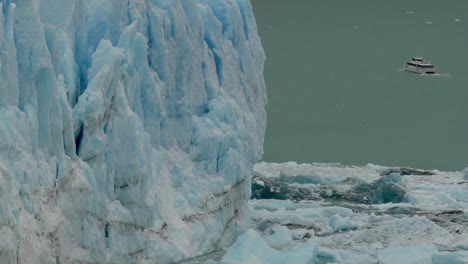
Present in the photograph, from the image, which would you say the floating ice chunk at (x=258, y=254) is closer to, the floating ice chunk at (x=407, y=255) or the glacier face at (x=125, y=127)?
the glacier face at (x=125, y=127)

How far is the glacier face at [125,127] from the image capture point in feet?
33.4

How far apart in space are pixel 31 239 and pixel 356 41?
2023 centimetres

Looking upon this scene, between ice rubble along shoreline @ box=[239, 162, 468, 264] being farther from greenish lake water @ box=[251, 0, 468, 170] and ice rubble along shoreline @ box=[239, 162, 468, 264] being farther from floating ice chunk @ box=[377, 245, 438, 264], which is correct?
greenish lake water @ box=[251, 0, 468, 170]

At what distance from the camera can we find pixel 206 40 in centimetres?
1345

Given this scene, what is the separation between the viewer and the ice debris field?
1255cm

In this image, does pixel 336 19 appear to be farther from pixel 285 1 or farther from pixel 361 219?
pixel 361 219

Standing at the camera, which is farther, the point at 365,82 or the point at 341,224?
the point at 365,82

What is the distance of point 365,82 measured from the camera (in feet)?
81.8

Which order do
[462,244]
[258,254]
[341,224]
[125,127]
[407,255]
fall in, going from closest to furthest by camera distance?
[125,127] → [258,254] → [407,255] → [462,244] → [341,224]

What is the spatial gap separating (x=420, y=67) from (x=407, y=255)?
13699 mm

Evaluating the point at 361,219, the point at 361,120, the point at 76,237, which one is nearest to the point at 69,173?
the point at 76,237

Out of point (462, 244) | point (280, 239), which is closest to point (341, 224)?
point (280, 239)

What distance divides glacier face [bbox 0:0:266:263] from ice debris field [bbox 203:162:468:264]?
0.67 m

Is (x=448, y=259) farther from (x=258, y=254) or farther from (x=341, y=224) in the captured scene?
(x=341, y=224)
